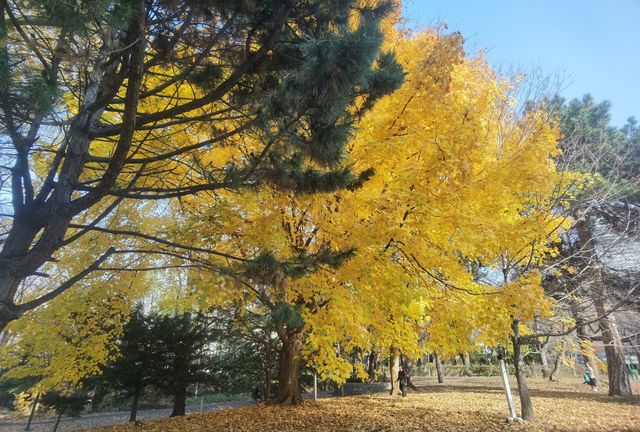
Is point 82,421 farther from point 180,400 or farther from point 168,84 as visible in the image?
point 168,84

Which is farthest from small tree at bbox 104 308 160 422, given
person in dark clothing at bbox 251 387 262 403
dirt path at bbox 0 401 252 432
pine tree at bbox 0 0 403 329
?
pine tree at bbox 0 0 403 329

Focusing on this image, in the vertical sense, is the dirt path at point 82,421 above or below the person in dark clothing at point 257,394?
below

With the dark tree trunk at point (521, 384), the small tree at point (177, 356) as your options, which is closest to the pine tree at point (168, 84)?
the dark tree trunk at point (521, 384)

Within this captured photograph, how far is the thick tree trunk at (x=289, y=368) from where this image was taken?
8.95 m

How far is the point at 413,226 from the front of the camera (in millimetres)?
5250

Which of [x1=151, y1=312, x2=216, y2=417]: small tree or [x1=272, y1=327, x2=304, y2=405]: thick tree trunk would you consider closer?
[x1=272, y1=327, x2=304, y2=405]: thick tree trunk

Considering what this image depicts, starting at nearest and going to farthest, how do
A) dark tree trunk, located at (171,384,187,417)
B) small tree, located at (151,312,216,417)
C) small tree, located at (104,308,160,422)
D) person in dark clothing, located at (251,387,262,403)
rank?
small tree, located at (104,308,160,422), small tree, located at (151,312,216,417), dark tree trunk, located at (171,384,187,417), person in dark clothing, located at (251,387,262,403)

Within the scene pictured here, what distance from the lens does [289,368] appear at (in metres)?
9.14

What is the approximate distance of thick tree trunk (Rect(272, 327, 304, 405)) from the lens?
352 inches

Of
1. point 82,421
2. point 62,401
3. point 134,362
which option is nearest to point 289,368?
point 134,362

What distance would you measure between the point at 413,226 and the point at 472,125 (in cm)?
187

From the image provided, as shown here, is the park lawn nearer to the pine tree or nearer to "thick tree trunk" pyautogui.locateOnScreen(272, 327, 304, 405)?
"thick tree trunk" pyautogui.locateOnScreen(272, 327, 304, 405)

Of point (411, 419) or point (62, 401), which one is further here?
point (62, 401)

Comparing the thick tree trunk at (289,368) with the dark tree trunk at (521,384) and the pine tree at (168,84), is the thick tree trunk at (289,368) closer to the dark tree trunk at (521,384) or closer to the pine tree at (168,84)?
the dark tree trunk at (521,384)
